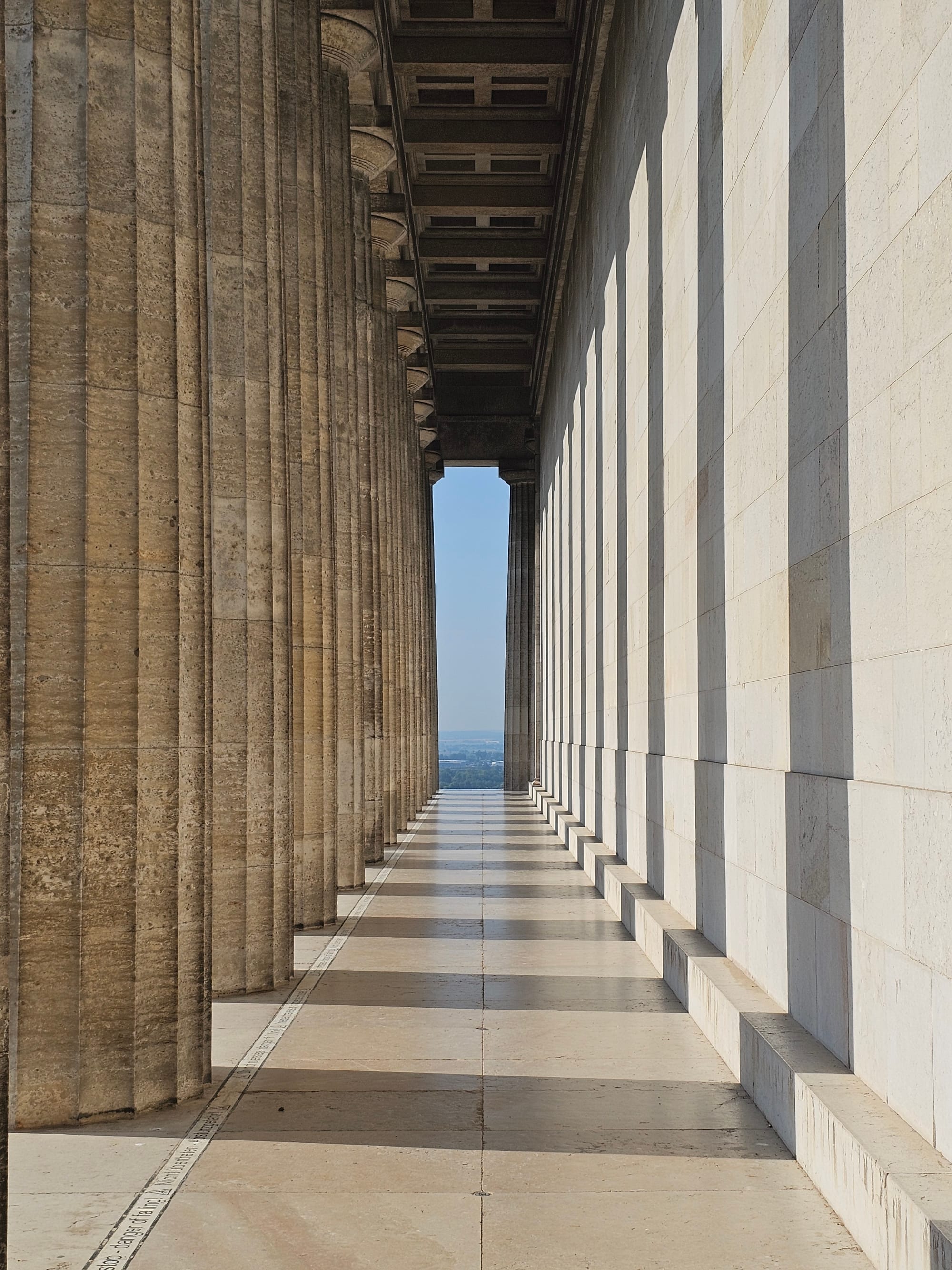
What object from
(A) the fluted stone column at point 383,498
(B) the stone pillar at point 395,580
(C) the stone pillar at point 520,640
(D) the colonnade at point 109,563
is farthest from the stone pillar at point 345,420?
(C) the stone pillar at point 520,640

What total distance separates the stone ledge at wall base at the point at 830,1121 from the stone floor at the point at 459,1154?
5.6 inches

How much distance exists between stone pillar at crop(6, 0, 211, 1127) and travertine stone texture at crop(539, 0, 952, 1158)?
396 cm

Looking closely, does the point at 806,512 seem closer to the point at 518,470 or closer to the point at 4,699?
the point at 4,699

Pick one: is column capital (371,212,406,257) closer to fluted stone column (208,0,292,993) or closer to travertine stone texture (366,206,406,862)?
travertine stone texture (366,206,406,862)

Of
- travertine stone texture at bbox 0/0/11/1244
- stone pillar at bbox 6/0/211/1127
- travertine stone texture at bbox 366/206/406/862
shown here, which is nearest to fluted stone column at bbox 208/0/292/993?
stone pillar at bbox 6/0/211/1127

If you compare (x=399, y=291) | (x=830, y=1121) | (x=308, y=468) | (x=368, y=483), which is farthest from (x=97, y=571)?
(x=399, y=291)

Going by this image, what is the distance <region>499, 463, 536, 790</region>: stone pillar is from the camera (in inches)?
2126

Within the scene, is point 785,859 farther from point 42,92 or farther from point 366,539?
point 366,539

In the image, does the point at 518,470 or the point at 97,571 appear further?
the point at 518,470

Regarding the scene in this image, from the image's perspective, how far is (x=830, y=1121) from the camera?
670cm

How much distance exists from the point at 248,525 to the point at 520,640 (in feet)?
139

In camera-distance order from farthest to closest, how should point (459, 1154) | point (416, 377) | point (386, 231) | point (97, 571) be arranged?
point (416, 377) < point (386, 231) < point (97, 571) < point (459, 1154)

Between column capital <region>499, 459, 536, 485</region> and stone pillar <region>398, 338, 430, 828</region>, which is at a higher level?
column capital <region>499, 459, 536, 485</region>

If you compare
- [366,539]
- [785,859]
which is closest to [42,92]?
[785,859]
